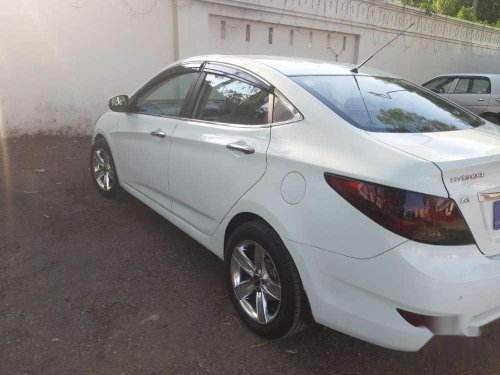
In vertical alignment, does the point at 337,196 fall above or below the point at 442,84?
above

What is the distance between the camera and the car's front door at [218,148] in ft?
8.81

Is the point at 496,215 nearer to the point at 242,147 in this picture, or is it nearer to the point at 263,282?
the point at 263,282

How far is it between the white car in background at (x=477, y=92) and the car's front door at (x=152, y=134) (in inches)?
348

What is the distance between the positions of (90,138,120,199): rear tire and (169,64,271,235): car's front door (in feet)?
4.72

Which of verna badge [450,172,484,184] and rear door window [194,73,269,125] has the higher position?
rear door window [194,73,269,125]

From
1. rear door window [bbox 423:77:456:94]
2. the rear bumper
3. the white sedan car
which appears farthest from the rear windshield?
rear door window [bbox 423:77:456:94]

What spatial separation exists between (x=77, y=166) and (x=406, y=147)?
17.4 ft

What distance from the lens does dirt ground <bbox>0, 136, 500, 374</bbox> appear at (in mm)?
2475

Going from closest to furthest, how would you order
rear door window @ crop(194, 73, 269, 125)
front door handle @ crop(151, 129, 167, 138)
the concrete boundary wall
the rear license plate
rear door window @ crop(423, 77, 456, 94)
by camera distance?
the rear license plate < rear door window @ crop(194, 73, 269, 125) < front door handle @ crop(151, 129, 167, 138) < the concrete boundary wall < rear door window @ crop(423, 77, 456, 94)

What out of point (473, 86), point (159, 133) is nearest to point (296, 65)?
point (159, 133)

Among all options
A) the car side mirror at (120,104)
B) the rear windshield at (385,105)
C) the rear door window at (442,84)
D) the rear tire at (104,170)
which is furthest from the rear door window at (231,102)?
the rear door window at (442,84)

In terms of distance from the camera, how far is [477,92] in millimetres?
10570

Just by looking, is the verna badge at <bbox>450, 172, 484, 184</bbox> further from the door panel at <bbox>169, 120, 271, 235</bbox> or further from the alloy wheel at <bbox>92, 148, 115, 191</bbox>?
the alloy wheel at <bbox>92, 148, 115, 191</bbox>

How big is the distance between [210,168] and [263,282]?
0.83 metres
